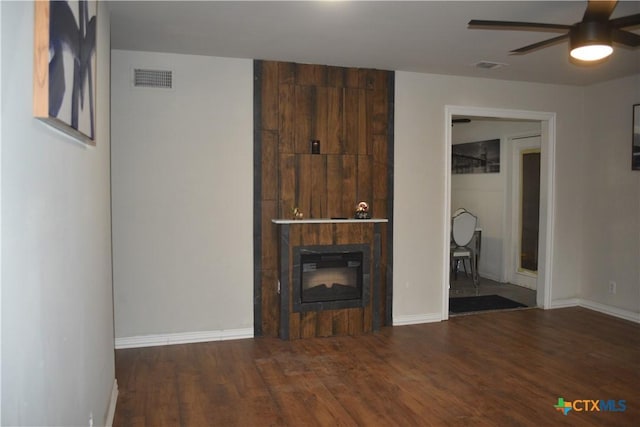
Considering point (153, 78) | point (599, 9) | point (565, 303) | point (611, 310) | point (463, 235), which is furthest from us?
point (463, 235)

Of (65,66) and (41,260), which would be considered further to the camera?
(65,66)

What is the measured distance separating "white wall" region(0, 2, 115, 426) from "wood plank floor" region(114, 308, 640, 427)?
0.96 metres

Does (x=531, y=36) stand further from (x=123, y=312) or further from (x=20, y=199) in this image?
(x=123, y=312)

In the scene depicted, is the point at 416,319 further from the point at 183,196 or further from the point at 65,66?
the point at 65,66

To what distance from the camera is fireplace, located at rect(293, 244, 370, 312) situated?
174 inches

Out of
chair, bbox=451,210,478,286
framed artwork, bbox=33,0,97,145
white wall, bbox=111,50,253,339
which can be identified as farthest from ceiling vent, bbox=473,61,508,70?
framed artwork, bbox=33,0,97,145

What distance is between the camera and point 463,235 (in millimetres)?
6668

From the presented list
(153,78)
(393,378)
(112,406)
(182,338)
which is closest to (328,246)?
(393,378)

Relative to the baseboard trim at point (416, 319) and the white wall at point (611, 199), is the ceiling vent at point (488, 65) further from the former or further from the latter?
the baseboard trim at point (416, 319)

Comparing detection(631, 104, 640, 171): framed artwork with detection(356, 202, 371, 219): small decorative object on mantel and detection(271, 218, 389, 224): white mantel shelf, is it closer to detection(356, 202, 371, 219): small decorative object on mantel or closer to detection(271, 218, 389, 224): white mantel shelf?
detection(271, 218, 389, 224): white mantel shelf

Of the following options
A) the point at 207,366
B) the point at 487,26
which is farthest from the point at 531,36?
the point at 207,366

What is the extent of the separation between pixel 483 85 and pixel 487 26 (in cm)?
253

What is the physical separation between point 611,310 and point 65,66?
18.6ft

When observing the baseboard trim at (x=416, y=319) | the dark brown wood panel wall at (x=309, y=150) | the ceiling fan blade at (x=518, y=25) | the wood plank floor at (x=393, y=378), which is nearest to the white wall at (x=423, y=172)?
the baseboard trim at (x=416, y=319)
